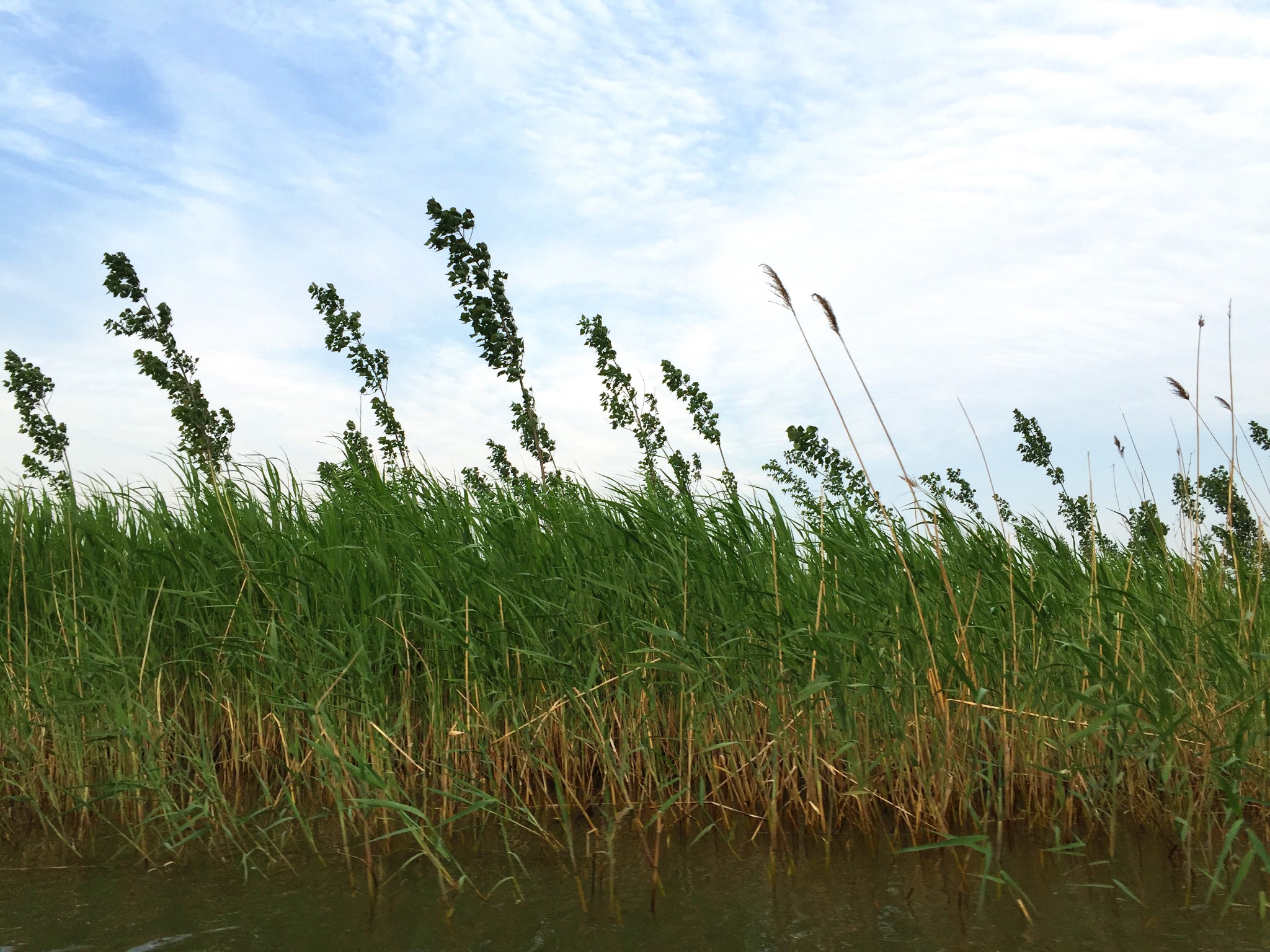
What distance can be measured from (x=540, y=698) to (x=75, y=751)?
192 cm

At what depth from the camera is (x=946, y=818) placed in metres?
3.34

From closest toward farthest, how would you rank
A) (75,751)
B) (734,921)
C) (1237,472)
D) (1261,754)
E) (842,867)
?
(734,921), (842,867), (1261,754), (75,751), (1237,472)

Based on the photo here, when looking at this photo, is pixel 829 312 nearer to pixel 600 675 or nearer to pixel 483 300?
pixel 600 675

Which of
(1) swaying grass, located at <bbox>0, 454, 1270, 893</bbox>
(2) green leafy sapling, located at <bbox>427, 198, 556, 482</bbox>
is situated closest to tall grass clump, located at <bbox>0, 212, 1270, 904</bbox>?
(1) swaying grass, located at <bbox>0, 454, 1270, 893</bbox>

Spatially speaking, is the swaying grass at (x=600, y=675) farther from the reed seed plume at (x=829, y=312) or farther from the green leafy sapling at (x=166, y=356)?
the green leafy sapling at (x=166, y=356)

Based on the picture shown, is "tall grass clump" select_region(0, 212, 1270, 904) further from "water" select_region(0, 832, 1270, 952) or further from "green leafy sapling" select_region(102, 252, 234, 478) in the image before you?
"green leafy sapling" select_region(102, 252, 234, 478)

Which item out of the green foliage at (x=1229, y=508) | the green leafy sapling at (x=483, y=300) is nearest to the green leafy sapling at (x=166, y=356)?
the green leafy sapling at (x=483, y=300)

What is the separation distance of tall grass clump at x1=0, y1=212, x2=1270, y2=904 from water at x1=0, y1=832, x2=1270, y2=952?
0.51ft

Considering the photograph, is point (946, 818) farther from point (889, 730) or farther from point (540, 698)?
point (540, 698)

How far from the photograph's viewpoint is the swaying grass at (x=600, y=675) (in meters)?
3.32

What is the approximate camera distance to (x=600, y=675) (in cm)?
390

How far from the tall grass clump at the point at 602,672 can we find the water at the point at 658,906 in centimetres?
16

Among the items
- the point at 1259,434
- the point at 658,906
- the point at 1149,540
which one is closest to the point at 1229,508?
the point at 1149,540

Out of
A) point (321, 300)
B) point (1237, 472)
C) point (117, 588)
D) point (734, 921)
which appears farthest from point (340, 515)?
point (321, 300)
